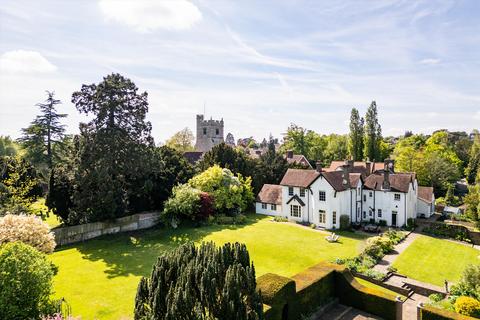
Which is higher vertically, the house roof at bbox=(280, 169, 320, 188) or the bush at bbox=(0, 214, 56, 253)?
the house roof at bbox=(280, 169, 320, 188)

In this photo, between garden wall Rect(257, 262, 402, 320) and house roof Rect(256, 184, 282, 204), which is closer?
garden wall Rect(257, 262, 402, 320)

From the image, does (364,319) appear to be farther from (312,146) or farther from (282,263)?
(312,146)

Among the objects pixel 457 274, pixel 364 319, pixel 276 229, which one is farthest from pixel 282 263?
pixel 457 274

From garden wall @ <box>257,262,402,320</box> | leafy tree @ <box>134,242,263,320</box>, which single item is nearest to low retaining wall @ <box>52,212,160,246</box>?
garden wall @ <box>257,262,402,320</box>

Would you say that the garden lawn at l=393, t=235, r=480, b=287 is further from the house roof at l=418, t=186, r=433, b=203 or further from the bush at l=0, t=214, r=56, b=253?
the bush at l=0, t=214, r=56, b=253

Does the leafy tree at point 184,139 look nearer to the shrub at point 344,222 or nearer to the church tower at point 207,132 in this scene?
the church tower at point 207,132

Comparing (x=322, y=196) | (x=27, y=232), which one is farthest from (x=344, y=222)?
(x=27, y=232)
